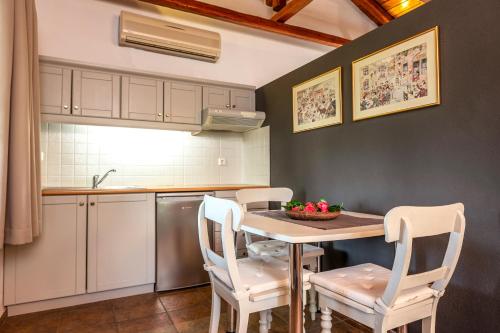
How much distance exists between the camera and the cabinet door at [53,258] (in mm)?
2371

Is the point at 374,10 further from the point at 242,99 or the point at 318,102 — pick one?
the point at 318,102

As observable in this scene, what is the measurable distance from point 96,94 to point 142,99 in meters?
0.43

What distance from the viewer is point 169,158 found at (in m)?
3.62

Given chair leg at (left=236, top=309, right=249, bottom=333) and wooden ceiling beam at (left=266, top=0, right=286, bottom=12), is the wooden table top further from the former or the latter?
wooden ceiling beam at (left=266, top=0, right=286, bottom=12)

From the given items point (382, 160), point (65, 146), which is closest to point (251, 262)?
point (382, 160)

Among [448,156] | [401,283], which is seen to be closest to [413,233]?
[401,283]

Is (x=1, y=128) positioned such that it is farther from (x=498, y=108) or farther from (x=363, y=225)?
(x=498, y=108)

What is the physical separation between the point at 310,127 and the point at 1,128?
2.33 meters

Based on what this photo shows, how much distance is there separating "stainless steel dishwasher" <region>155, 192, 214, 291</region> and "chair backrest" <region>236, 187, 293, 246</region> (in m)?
0.75

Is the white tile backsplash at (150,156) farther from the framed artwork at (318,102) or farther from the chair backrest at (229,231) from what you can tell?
the chair backrest at (229,231)

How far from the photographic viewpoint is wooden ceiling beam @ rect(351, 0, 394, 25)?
4.49m

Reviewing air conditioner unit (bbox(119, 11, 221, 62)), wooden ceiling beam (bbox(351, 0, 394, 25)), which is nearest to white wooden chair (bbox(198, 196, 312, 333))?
air conditioner unit (bbox(119, 11, 221, 62))

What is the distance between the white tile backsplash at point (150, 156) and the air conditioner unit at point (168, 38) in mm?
920

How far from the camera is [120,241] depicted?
2.72 metres
